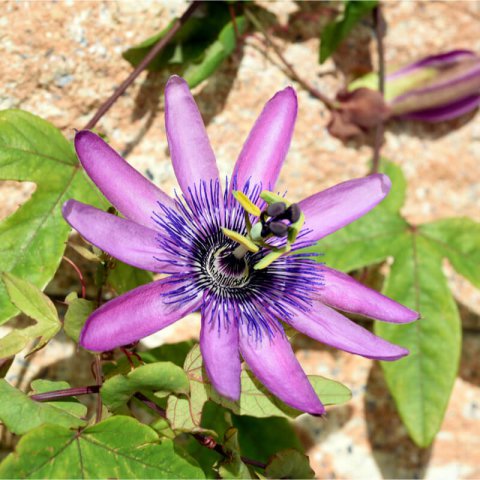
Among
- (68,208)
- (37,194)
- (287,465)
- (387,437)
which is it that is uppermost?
(68,208)

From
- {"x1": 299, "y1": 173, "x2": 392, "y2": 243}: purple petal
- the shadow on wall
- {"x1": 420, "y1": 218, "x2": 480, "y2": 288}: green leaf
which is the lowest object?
the shadow on wall

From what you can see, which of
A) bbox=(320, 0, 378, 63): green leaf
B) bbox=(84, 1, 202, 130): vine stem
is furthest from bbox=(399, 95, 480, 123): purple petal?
bbox=(84, 1, 202, 130): vine stem

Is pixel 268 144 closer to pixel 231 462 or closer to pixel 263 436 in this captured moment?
pixel 231 462

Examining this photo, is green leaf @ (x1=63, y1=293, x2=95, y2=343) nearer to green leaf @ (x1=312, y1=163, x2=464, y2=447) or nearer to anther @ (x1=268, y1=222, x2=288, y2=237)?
anther @ (x1=268, y1=222, x2=288, y2=237)

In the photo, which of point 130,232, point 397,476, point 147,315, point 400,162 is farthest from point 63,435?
point 400,162

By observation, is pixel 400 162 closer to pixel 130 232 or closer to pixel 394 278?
pixel 394 278

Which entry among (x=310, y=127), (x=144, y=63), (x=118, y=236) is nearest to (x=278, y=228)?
(x=118, y=236)

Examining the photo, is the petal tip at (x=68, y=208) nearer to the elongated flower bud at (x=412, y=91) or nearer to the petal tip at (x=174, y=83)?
the petal tip at (x=174, y=83)
